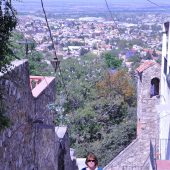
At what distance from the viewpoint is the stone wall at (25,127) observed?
23.1 ft

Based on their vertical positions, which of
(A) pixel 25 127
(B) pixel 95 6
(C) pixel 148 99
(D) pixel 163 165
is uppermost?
(B) pixel 95 6

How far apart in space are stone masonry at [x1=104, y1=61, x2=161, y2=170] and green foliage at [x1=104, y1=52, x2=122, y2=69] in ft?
103

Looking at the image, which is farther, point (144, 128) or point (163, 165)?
point (144, 128)

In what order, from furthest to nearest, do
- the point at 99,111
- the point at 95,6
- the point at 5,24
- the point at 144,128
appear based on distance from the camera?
the point at 99,111 → the point at 144,128 → the point at 95,6 → the point at 5,24

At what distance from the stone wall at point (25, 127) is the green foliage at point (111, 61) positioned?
136 feet

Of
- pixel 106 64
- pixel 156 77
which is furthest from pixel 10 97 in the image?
pixel 106 64

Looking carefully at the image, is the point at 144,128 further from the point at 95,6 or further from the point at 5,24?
the point at 5,24

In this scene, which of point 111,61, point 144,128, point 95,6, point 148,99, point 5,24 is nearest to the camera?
point 5,24

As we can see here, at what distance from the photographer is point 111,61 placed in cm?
5331

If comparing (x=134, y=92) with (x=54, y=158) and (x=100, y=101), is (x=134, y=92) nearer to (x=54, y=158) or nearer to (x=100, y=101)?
(x=100, y=101)

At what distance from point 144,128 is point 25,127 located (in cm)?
1221

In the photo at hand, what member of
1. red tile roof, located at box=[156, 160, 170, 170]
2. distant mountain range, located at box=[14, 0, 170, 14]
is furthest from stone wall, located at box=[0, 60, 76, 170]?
red tile roof, located at box=[156, 160, 170, 170]

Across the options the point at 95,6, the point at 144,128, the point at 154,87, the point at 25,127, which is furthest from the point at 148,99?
the point at 25,127

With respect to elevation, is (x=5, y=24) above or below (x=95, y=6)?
below
